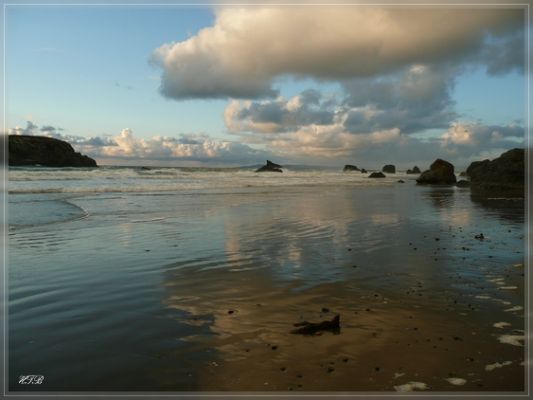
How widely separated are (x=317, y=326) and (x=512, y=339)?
7.81ft

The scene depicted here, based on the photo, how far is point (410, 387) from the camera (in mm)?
3801

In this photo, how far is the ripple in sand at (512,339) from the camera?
467 cm

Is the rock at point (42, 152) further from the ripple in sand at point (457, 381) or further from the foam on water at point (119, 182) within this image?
the ripple in sand at point (457, 381)

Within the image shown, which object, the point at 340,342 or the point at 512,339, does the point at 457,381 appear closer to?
the point at 340,342

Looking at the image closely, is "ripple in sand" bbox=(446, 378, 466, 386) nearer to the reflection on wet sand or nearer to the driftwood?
the reflection on wet sand

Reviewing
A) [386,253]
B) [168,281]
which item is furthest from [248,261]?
[386,253]

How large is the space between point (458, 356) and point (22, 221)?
1561cm

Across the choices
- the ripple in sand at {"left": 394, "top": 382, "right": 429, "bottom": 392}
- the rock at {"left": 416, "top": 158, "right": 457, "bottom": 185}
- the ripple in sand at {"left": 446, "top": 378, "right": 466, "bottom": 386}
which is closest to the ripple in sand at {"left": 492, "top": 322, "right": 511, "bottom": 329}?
the ripple in sand at {"left": 446, "top": 378, "right": 466, "bottom": 386}

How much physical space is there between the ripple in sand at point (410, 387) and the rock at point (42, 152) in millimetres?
92361

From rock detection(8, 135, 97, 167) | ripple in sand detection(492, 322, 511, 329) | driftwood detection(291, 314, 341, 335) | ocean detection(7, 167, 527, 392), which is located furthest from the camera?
rock detection(8, 135, 97, 167)

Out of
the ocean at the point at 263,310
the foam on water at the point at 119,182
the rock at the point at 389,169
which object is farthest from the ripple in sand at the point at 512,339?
the rock at the point at 389,169

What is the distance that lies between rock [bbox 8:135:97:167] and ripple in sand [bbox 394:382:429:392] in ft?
303

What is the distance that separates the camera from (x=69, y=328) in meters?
5.15

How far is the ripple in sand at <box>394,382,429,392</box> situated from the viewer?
3771 mm
